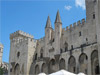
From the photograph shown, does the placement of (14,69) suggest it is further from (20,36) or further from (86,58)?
(86,58)

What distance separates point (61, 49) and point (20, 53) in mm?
11813

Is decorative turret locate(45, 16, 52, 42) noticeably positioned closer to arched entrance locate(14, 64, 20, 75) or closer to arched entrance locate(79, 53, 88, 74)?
arched entrance locate(14, 64, 20, 75)

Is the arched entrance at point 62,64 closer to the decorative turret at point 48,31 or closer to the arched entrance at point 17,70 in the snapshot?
the decorative turret at point 48,31

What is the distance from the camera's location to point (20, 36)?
4797 centimetres

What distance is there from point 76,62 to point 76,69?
115 cm

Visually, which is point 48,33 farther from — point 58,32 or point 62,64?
point 62,64

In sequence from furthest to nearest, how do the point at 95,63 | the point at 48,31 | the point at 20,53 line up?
the point at 20,53
the point at 48,31
the point at 95,63

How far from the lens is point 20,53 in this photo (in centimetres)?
4456

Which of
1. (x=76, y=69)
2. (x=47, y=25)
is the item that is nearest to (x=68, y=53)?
(x=76, y=69)

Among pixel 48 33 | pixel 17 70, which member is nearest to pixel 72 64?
pixel 48 33

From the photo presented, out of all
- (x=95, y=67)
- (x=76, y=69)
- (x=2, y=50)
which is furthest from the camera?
(x=2, y=50)

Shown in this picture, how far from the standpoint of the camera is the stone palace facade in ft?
96.9

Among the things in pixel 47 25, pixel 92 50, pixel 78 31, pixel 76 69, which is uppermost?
pixel 47 25

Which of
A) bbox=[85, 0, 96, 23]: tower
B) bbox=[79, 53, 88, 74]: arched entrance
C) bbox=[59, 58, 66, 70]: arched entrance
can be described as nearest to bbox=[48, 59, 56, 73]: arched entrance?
bbox=[59, 58, 66, 70]: arched entrance
